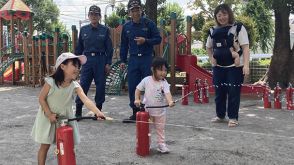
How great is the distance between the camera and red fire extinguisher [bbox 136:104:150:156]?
4.15 m

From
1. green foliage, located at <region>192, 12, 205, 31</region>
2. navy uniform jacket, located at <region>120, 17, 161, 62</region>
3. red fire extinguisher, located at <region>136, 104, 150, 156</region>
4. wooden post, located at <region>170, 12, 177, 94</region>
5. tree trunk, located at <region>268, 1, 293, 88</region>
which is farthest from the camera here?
green foliage, located at <region>192, 12, 205, 31</region>

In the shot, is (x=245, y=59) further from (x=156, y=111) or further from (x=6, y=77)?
(x=6, y=77)

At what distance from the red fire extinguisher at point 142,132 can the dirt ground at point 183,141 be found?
0.08 m

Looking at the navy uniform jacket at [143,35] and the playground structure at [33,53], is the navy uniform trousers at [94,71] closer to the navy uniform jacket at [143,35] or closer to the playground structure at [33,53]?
the navy uniform jacket at [143,35]

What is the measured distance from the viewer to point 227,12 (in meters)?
5.75

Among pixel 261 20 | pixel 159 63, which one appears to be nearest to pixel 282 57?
pixel 159 63

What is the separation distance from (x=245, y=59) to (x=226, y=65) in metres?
0.31

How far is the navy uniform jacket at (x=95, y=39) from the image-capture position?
654cm

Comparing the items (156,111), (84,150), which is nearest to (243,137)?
(156,111)

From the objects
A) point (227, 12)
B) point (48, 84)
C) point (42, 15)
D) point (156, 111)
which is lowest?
point (156, 111)

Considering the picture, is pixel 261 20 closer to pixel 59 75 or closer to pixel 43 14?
pixel 43 14

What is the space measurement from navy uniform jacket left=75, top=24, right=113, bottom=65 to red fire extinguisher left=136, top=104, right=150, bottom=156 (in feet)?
8.29

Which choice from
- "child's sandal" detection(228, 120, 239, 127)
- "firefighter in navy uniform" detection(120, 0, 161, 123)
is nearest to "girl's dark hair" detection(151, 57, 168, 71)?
"firefighter in navy uniform" detection(120, 0, 161, 123)

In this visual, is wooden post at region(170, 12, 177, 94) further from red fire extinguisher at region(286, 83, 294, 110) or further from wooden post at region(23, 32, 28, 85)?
wooden post at region(23, 32, 28, 85)
